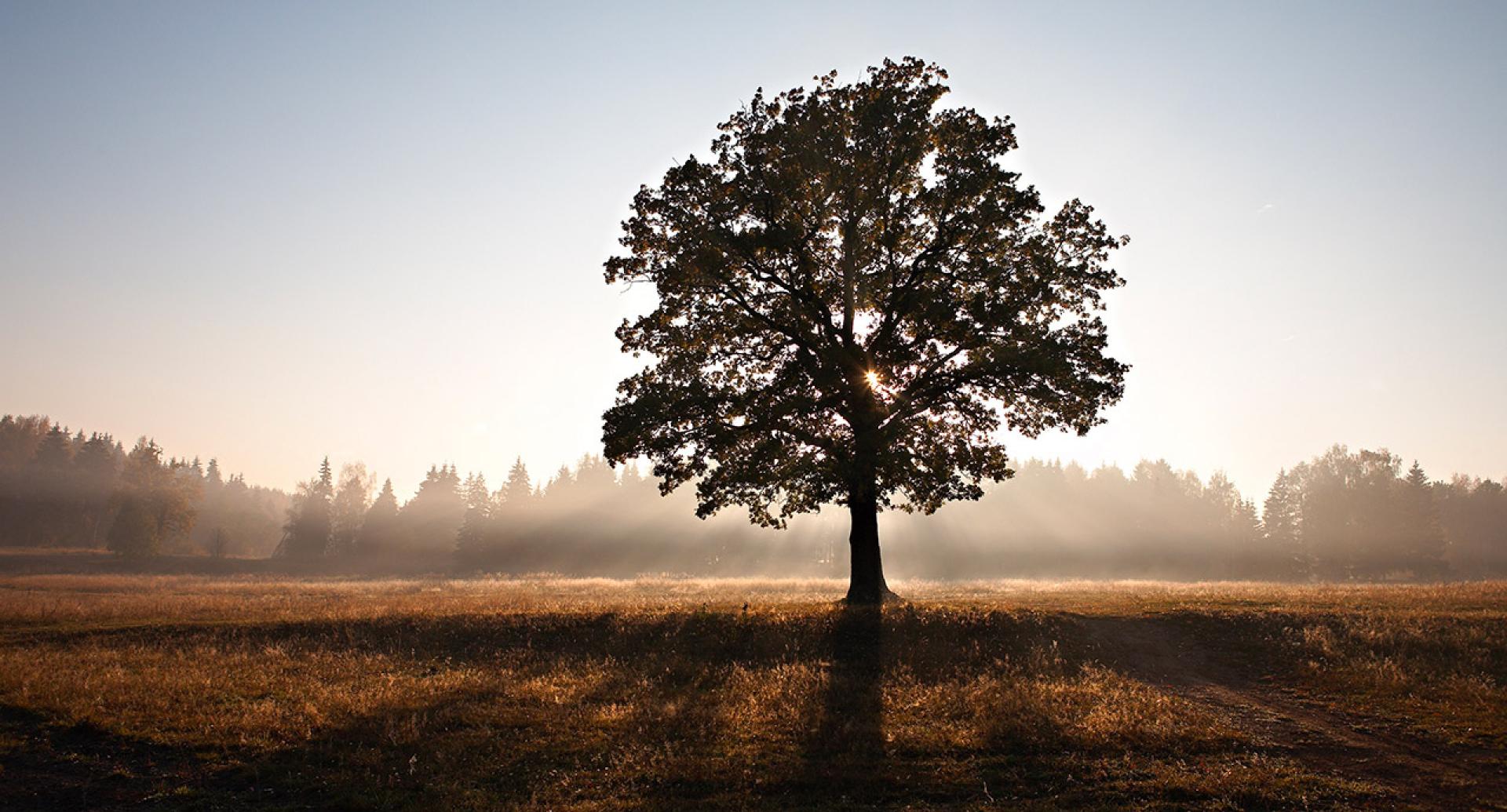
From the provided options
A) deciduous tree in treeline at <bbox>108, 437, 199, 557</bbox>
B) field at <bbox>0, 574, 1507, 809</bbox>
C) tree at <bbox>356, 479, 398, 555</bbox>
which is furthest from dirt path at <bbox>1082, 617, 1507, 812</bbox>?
tree at <bbox>356, 479, 398, 555</bbox>

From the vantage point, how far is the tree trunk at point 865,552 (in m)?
22.7

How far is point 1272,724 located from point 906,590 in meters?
24.8

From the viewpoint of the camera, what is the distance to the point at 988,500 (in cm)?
11844

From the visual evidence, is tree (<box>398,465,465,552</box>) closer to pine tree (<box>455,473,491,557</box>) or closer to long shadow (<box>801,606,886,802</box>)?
pine tree (<box>455,473,491,557</box>)

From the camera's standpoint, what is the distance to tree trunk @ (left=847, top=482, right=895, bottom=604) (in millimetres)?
22719

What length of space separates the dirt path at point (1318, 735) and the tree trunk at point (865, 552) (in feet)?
20.7

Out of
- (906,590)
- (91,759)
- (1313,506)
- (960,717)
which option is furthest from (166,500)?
(1313,506)

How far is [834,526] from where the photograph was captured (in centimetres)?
12812

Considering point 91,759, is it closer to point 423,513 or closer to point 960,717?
point 960,717

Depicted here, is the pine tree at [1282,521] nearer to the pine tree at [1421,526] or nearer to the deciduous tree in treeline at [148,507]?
the pine tree at [1421,526]

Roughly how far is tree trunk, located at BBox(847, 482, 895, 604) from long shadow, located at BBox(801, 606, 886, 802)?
330cm

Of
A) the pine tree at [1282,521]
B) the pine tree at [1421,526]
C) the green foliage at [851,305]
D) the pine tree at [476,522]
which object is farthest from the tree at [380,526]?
the pine tree at [1421,526]

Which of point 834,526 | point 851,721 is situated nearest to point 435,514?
point 834,526

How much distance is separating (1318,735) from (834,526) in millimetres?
117533
